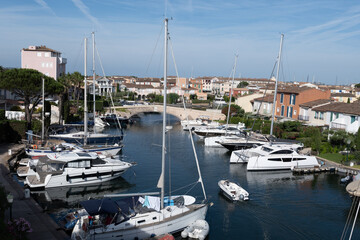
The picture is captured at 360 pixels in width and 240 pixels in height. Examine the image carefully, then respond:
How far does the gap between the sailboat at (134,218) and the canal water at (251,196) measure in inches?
96.8

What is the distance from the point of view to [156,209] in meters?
18.4

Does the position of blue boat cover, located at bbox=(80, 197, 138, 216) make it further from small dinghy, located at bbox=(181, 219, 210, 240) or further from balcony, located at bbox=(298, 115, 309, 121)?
balcony, located at bbox=(298, 115, 309, 121)

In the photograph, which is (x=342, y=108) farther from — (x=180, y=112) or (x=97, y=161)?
(x=180, y=112)

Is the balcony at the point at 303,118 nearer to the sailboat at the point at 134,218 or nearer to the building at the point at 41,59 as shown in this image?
the sailboat at the point at 134,218

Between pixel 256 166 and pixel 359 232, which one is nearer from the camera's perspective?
pixel 359 232

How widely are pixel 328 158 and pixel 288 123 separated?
11.8 metres

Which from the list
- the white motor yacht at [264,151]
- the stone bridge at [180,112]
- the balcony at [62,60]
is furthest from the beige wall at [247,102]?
the balcony at [62,60]

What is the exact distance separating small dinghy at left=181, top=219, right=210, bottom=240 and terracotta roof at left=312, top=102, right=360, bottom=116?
31.9 m

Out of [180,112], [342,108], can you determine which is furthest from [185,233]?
[180,112]

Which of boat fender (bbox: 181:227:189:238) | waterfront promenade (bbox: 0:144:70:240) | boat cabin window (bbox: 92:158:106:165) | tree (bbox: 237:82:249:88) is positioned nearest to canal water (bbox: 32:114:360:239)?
waterfront promenade (bbox: 0:144:70:240)

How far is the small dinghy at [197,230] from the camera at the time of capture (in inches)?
736

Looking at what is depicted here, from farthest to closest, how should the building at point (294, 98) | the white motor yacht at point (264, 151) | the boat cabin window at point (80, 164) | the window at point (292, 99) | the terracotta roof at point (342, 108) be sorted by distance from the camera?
1. the window at point (292, 99)
2. the building at point (294, 98)
3. the terracotta roof at point (342, 108)
4. the white motor yacht at point (264, 151)
5. the boat cabin window at point (80, 164)

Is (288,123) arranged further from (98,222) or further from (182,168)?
(98,222)

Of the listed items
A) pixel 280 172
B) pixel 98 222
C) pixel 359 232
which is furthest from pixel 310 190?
pixel 98 222
